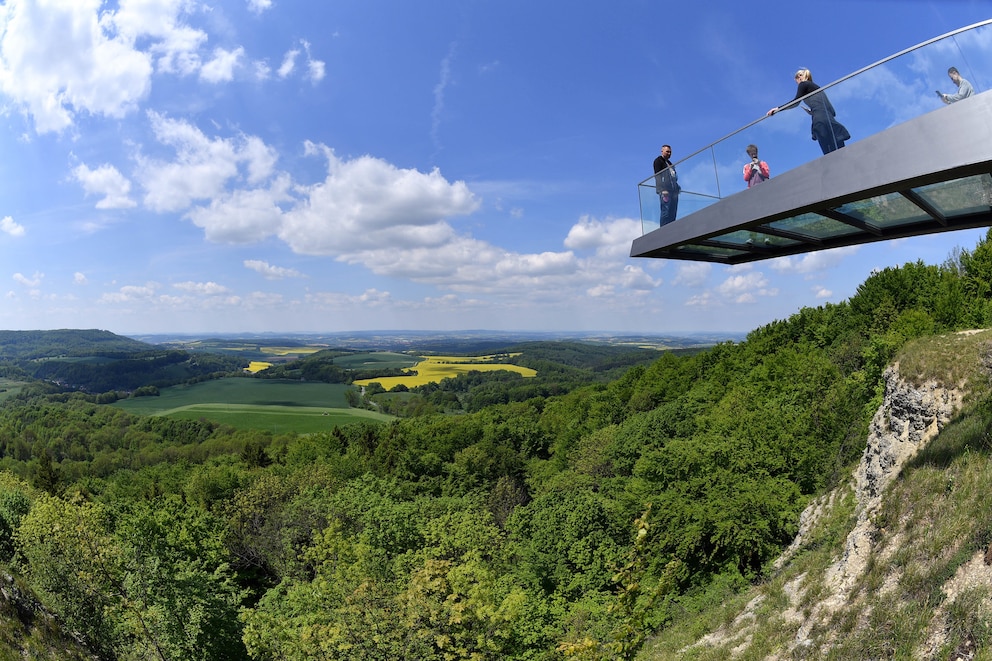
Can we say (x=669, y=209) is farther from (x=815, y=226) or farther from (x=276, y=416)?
(x=276, y=416)

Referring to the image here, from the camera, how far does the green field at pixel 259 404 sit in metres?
114

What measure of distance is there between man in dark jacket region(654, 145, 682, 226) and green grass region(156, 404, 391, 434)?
103385 mm

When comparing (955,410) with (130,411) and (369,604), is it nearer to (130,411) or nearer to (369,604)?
(369,604)

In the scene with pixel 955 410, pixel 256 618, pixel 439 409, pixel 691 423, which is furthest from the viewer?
pixel 439 409

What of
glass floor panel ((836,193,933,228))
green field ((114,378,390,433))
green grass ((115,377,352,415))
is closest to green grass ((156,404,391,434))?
green field ((114,378,390,433))

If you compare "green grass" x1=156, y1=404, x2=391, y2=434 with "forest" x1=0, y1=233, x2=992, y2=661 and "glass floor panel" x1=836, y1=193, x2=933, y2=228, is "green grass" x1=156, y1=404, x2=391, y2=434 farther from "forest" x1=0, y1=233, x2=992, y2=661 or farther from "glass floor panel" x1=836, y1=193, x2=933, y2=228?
"glass floor panel" x1=836, y1=193, x2=933, y2=228

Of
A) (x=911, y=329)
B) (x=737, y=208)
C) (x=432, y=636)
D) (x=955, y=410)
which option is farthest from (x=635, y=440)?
(x=737, y=208)

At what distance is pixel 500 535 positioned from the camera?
29.5 m

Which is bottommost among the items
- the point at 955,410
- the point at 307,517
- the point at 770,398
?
the point at 307,517

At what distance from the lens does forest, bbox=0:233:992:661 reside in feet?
46.6

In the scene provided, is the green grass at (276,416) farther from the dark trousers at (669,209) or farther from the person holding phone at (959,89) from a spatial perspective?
the person holding phone at (959,89)

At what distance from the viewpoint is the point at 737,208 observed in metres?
8.05

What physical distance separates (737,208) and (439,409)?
393 ft

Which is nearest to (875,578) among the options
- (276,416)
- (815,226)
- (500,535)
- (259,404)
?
(815,226)
